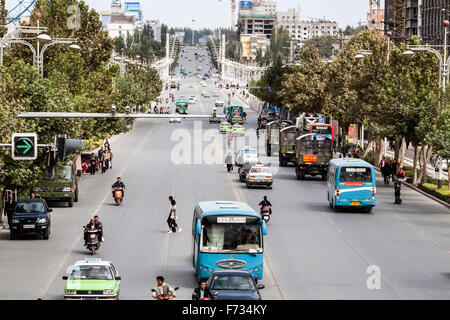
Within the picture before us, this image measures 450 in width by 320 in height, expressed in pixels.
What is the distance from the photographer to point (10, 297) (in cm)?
2444

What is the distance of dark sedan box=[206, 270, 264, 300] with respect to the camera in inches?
852

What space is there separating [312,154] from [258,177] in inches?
266

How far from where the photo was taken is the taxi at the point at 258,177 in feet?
180

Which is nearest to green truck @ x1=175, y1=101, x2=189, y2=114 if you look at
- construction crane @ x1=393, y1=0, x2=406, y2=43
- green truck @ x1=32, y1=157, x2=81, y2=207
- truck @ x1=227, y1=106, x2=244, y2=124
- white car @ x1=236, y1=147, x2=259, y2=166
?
truck @ x1=227, y1=106, x2=244, y2=124

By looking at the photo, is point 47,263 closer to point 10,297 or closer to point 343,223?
point 10,297

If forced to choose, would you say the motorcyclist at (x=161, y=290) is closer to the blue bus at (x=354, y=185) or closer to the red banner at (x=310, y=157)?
the blue bus at (x=354, y=185)

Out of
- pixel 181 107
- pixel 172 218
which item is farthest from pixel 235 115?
pixel 172 218

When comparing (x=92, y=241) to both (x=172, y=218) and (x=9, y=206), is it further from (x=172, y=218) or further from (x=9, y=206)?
(x=9, y=206)

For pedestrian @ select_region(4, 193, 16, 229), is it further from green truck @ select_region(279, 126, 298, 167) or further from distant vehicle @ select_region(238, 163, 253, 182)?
green truck @ select_region(279, 126, 298, 167)

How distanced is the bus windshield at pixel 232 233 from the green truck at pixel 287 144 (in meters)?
44.5

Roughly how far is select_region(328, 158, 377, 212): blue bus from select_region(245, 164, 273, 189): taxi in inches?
414

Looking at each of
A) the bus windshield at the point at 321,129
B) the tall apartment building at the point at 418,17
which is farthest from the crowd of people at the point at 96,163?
the tall apartment building at the point at 418,17

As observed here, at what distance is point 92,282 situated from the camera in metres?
23.1

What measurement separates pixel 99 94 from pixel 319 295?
46.1m
